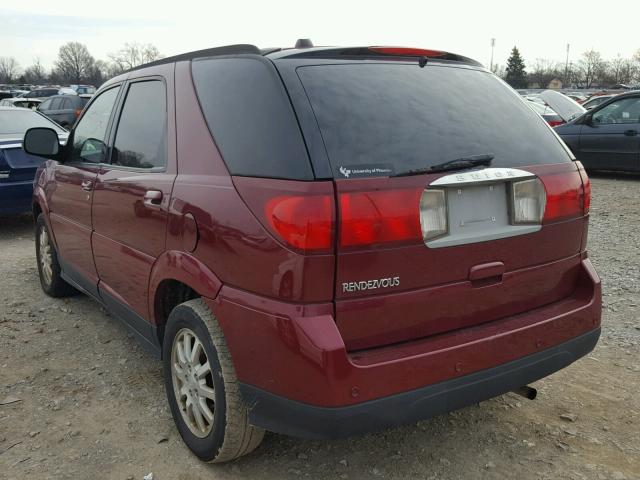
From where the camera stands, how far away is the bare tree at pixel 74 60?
111062mm

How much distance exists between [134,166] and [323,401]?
1750mm

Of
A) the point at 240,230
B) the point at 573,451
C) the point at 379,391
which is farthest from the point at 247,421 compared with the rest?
the point at 573,451

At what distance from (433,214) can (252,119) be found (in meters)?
0.78

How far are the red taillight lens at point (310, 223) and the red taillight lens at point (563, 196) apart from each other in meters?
1.01

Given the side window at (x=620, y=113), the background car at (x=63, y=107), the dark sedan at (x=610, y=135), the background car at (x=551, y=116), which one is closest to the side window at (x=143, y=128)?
the dark sedan at (x=610, y=135)

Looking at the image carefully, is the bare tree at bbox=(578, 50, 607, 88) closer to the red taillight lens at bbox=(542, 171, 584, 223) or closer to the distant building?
the distant building

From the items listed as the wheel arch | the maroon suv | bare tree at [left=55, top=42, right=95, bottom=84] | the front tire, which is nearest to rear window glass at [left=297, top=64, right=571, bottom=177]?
the maroon suv

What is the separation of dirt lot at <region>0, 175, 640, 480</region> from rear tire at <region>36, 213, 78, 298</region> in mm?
632

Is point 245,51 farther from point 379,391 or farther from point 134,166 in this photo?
point 379,391

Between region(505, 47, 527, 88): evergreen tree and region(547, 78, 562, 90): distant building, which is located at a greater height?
region(505, 47, 527, 88): evergreen tree

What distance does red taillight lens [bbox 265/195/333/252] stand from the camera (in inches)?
80.4

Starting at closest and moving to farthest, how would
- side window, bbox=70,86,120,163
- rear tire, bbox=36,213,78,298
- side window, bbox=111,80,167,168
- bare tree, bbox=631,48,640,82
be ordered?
side window, bbox=111,80,167,168 < side window, bbox=70,86,120,163 < rear tire, bbox=36,213,78,298 < bare tree, bbox=631,48,640,82

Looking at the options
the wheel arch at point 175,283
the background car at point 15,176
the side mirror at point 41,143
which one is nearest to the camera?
the wheel arch at point 175,283

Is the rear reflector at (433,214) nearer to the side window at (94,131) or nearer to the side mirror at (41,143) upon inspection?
the side window at (94,131)
